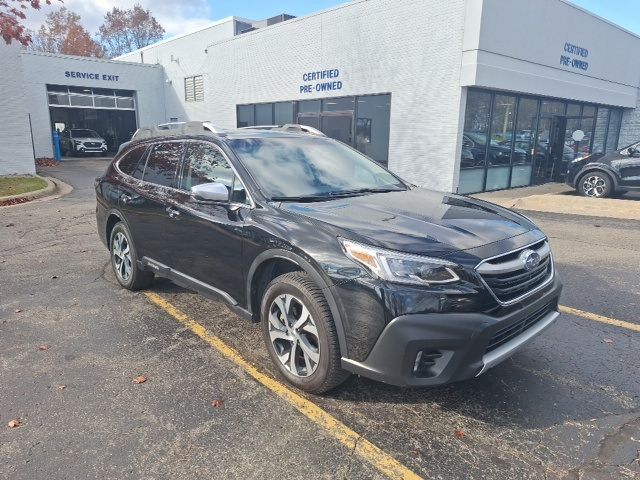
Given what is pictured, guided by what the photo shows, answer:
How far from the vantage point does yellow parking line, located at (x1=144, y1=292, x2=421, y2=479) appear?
2.54 meters

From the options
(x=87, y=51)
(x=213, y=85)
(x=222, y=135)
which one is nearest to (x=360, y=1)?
(x=213, y=85)

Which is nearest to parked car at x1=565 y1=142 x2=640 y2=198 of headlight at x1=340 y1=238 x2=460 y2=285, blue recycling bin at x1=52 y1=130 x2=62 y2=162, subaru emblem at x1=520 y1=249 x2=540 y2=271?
subaru emblem at x1=520 y1=249 x2=540 y2=271

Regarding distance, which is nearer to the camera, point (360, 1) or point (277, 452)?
point (277, 452)

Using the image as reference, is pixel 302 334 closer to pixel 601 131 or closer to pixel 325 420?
pixel 325 420

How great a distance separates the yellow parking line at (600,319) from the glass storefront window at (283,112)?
15.3m

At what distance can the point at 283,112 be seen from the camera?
18953 mm

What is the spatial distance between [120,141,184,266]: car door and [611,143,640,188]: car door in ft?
39.1

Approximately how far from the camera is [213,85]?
74.6 ft

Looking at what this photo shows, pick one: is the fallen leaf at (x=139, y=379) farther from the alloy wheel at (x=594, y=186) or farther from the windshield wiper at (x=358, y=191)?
the alloy wheel at (x=594, y=186)

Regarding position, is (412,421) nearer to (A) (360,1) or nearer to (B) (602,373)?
(B) (602,373)

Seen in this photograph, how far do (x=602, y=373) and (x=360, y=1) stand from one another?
14.1 m

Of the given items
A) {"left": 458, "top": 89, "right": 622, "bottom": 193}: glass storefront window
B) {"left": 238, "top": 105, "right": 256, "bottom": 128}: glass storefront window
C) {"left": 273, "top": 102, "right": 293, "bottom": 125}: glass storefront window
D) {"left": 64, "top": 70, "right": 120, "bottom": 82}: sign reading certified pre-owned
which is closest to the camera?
{"left": 458, "top": 89, "right": 622, "bottom": 193}: glass storefront window

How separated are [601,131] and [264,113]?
13.7 m

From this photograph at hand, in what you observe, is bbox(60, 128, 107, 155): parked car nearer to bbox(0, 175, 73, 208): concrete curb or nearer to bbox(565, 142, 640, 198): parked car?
bbox(0, 175, 73, 208): concrete curb
